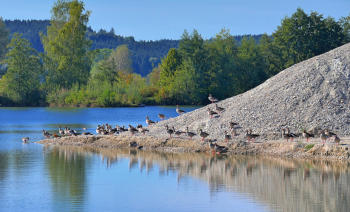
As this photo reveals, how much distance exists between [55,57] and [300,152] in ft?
257

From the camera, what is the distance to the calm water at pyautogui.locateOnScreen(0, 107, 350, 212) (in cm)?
1900

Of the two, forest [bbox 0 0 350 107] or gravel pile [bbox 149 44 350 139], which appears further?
forest [bbox 0 0 350 107]

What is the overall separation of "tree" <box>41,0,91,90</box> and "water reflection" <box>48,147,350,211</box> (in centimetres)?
6849

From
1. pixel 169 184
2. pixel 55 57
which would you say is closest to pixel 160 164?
pixel 169 184

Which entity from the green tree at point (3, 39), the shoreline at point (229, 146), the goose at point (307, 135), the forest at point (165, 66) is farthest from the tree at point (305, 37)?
the green tree at point (3, 39)

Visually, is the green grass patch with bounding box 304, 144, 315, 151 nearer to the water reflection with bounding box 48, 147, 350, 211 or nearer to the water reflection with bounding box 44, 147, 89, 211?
the water reflection with bounding box 48, 147, 350, 211

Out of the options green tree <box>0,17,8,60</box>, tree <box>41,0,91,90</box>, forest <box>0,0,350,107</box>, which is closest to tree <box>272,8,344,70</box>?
forest <box>0,0,350,107</box>

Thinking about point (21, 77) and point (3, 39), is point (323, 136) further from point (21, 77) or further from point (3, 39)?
point (3, 39)

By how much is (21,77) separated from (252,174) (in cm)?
7672

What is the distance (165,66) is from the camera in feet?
336

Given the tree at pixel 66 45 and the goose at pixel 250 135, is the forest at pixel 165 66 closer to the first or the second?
the tree at pixel 66 45

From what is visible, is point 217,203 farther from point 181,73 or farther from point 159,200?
point 181,73

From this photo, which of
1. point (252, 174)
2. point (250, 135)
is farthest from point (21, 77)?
point (252, 174)

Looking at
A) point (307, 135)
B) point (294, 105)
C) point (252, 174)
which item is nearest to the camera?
point (252, 174)
